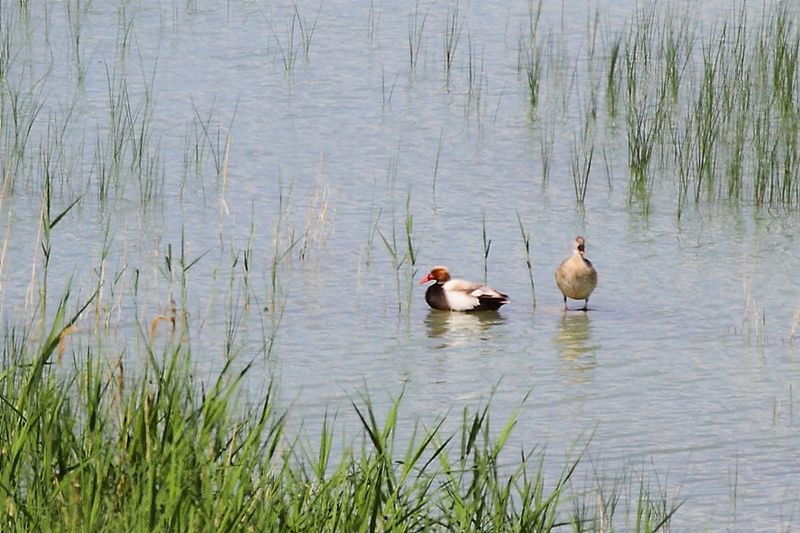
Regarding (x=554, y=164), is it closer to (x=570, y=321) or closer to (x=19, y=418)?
(x=570, y=321)

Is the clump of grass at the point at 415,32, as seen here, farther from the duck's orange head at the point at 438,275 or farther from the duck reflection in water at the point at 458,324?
the duck reflection in water at the point at 458,324

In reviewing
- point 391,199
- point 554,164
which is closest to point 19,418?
point 391,199

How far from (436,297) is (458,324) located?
29 cm

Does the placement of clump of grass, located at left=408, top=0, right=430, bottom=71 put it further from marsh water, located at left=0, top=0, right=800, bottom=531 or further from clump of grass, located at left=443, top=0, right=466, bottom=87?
clump of grass, located at left=443, top=0, right=466, bottom=87

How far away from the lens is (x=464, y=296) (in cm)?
942

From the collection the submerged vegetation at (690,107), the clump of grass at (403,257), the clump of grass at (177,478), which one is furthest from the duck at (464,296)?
the clump of grass at (177,478)

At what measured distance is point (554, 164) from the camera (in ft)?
42.3

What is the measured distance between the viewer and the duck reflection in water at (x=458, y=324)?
9.18 meters

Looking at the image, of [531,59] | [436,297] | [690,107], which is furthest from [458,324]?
[531,59]

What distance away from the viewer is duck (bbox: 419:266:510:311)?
9.41m

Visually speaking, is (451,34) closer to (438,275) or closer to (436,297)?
(438,275)

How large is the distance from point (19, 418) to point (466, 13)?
13.5 metres

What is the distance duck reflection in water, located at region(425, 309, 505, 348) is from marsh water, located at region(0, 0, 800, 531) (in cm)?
2

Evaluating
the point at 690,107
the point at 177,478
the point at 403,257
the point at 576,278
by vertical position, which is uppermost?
the point at 177,478
